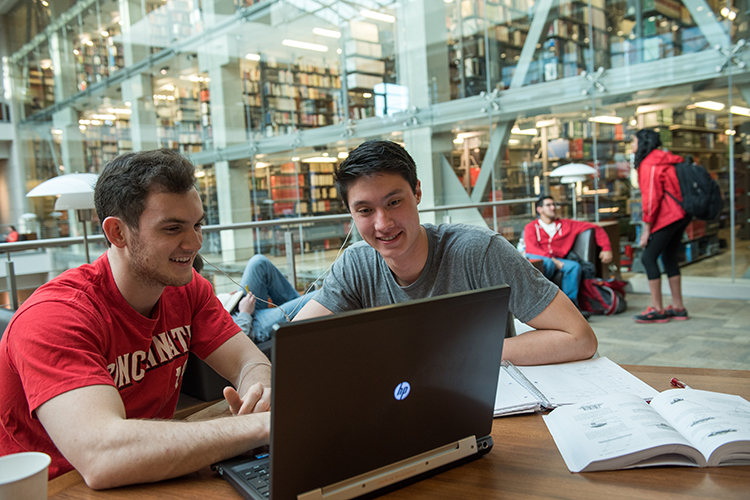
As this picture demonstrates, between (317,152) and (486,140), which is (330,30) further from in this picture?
(486,140)

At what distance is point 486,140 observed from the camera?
26.7ft

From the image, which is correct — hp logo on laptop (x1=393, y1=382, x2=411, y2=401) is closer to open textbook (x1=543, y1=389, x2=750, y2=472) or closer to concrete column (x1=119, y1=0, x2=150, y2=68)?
open textbook (x1=543, y1=389, x2=750, y2=472)

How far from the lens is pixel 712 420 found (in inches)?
32.7

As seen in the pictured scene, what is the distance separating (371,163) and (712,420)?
88 cm

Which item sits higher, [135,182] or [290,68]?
[290,68]

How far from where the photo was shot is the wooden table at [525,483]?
0.71 m

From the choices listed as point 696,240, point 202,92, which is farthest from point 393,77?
point 696,240

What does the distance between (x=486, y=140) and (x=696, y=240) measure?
3231 millimetres

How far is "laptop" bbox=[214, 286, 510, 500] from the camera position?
0.62 meters

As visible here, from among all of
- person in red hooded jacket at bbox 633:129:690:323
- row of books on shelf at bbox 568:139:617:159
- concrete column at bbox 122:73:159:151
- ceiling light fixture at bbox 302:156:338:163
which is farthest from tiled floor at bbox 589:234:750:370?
concrete column at bbox 122:73:159:151

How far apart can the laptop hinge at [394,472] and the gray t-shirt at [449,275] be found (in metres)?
0.58

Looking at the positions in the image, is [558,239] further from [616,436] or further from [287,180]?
[287,180]

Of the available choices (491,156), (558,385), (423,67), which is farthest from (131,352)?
(423,67)

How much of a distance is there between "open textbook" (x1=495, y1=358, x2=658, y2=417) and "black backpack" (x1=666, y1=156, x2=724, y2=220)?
A: 3658 millimetres
